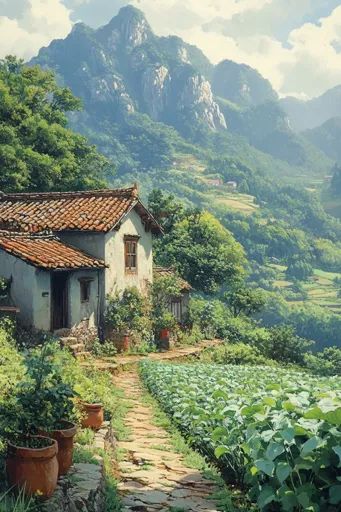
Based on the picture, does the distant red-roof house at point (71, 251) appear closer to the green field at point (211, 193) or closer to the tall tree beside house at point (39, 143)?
the tall tree beside house at point (39, 143)

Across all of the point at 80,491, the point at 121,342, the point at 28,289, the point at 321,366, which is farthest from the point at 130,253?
the point at 80,491

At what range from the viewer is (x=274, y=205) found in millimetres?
183125

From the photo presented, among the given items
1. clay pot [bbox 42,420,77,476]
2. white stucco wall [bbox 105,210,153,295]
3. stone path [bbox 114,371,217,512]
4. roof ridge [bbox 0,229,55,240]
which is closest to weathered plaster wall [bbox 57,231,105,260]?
white stucco wall [bbox 105,210,153,295]

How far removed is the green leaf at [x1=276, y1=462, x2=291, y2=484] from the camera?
4543 millimetres

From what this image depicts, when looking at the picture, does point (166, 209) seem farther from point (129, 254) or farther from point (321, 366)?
point (321, 366)

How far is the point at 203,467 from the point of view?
8.77 meters

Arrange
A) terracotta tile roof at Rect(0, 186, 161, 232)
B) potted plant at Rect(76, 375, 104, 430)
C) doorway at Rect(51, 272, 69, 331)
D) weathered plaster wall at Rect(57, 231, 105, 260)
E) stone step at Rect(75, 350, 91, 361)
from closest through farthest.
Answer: potted plant at Rect(76, 375, 104, 430) < stone step at Rect(75, 350, 91, 361) < doorway at Rect(51, 272, 69, 331) < weathered plaster wall at Rect(57, 231, 105, 260) < terracotta tile roof at Rect(0, 186, 161, 232)

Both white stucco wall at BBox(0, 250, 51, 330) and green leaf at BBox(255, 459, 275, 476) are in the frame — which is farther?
white stucco wall at BBox(0, 250, 51, 330)

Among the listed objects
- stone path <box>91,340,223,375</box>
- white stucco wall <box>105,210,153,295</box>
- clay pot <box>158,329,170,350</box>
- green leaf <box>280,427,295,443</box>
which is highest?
white stucco wall <box>105,210,153,295</box>

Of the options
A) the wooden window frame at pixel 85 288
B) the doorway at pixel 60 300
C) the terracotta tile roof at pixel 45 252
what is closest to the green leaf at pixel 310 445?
the terracotta tile roof at pixel 45 252

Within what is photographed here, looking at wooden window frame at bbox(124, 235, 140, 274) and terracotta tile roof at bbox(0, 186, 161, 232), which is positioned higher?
terracotta tile roof at bbox(0, 186, 161, 232)

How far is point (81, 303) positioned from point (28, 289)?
2845 millimetres

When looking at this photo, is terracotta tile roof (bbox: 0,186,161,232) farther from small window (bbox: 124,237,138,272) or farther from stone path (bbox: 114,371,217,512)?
stone path (bbox: 114,371,217,512)

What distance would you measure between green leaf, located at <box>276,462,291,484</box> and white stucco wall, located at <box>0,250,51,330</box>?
16763mm
